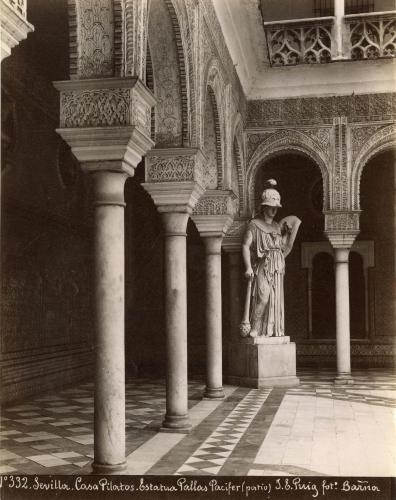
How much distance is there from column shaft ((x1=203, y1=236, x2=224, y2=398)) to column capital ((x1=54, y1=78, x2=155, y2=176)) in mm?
5018

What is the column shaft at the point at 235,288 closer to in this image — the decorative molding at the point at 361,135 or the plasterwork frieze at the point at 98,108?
the decorative molding at the point at 361,135

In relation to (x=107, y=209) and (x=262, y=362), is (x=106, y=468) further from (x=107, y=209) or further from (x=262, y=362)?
(x=262, y=362)

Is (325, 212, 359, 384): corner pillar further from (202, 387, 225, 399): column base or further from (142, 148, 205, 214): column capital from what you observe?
(142, 148, 205, 214): column capital

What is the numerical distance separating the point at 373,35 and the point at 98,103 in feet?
26.1

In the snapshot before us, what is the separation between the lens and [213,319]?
9.73m

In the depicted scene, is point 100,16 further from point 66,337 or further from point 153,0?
point 66,337

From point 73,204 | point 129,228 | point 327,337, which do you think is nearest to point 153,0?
point 73,204

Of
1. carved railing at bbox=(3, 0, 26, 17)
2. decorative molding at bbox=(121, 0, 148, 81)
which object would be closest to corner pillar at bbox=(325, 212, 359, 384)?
decorative molding at bbox=(121, 0, 148, 81)

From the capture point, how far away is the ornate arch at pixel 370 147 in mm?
12336

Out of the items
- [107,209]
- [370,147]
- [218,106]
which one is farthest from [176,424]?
[370,147]

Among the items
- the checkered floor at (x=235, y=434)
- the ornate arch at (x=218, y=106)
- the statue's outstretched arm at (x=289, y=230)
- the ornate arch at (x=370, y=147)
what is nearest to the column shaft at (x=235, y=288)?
the statue's outstretched arm at (x=289, y=230)

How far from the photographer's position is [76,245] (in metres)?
12.5

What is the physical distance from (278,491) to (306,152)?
9.15 metres

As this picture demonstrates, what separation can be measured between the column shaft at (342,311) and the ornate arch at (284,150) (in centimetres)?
152
